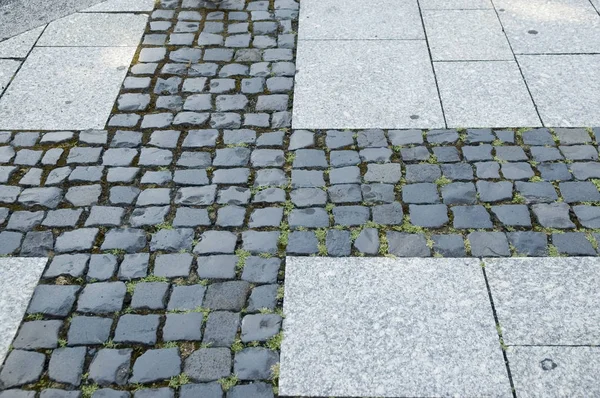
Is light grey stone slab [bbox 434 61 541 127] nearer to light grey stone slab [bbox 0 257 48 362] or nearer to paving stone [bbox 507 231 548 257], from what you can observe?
paving stone [bbox 507 231 548 257]

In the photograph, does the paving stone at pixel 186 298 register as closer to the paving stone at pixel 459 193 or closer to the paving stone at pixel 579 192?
the paving stone at pixel 459 193

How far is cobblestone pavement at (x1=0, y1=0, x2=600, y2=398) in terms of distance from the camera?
12.1 feet

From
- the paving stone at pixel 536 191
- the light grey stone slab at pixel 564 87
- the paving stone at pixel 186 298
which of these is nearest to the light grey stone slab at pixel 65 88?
the paving stone at pixel 186 298

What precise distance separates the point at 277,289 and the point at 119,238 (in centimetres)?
101

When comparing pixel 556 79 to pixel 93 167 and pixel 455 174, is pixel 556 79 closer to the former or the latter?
pixel 455 174

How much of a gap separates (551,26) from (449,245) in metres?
2.91

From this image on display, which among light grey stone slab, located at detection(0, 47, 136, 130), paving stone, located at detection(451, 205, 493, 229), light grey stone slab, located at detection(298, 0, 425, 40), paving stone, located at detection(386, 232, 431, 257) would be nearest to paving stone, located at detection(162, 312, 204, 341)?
paving stone, located at detection(386, 232, 431, 257)

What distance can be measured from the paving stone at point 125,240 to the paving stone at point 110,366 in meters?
0.72

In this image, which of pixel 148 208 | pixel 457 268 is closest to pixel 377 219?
pixel 457 268

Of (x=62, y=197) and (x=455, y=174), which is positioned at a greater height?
(x=62, y=197)

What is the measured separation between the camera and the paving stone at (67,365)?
356cm

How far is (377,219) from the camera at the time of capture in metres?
4.41

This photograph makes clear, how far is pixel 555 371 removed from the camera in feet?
11.6

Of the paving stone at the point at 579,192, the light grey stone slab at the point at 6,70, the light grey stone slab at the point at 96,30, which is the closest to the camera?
the paving stone at the point at 579,192
